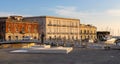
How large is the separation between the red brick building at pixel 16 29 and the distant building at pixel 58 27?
557cm

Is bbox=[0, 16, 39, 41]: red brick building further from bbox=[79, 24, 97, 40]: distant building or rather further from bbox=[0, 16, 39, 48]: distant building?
bbox=[79, 24, 97, 40]: distant building

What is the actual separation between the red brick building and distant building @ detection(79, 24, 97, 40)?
33.4 meters

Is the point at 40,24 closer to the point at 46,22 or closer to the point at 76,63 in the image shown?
the point at 46,22

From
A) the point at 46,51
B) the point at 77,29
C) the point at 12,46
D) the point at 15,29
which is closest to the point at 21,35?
the point at 15,29

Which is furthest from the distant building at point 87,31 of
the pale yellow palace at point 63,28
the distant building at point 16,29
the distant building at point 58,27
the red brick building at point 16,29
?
the distant building at point 16,29

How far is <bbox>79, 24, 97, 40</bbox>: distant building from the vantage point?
144 meters

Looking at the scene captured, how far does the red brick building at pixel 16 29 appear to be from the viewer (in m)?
102

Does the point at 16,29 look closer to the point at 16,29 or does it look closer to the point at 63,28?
the point at 16,29

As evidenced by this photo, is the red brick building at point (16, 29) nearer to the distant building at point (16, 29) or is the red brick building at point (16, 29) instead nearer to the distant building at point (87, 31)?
the distant building at point (16, 29)

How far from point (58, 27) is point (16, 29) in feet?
87.3

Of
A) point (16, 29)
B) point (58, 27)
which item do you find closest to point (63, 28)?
point (58, 27)

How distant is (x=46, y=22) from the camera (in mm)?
120375

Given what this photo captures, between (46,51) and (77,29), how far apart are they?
84.9 metres

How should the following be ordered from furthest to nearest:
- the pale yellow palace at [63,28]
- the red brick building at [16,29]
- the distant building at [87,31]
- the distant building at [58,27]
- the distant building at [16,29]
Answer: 1. the distant building at [87,31]
2. the pale yellow palace at [63,28]
3. the distant building at [58,27]
4. the red brick building at [16,29]
5. the distant building at [16,29]
